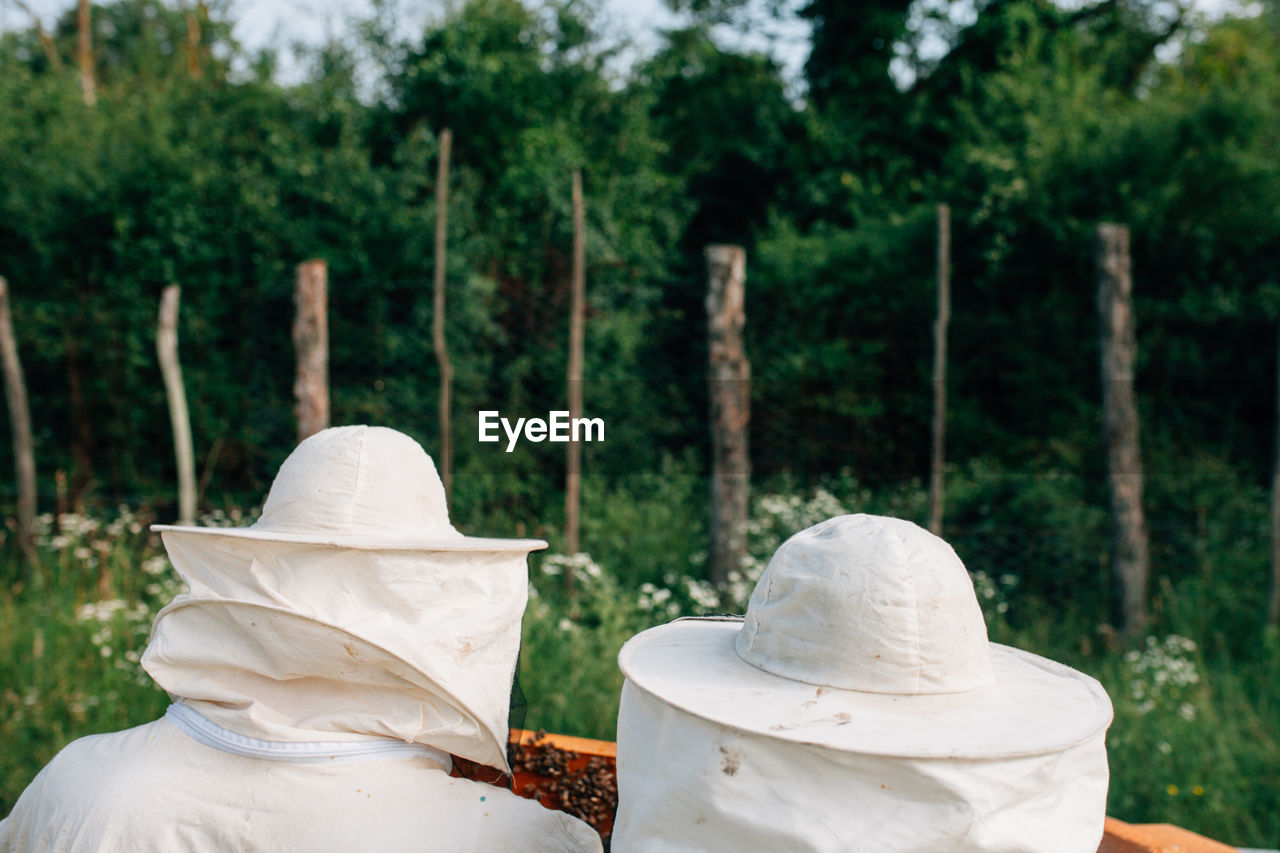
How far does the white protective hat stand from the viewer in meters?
1.67

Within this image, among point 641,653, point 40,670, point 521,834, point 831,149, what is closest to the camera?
point 641,653

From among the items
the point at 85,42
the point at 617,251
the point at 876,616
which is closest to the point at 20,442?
the point at 617,251

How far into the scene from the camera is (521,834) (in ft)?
5.57

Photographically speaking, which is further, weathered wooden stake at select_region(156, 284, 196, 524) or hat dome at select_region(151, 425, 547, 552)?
weathered wooden stake at select_region(156, 284, 196, 524)

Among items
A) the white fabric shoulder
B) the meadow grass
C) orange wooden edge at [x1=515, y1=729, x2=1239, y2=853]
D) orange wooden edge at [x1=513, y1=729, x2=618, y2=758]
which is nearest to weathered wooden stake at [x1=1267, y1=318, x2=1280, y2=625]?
the meadow grass

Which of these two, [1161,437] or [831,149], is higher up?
[831,149]

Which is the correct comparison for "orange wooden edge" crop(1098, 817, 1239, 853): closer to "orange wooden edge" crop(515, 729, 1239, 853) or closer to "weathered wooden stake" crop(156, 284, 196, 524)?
"orange wooden edge" crop(515, 729, 1239, 853)

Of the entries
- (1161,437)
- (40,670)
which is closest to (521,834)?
(40,670)

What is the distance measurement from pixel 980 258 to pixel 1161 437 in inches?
81.1

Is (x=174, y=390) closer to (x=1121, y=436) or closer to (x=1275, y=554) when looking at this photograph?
(x=1121, y=436)

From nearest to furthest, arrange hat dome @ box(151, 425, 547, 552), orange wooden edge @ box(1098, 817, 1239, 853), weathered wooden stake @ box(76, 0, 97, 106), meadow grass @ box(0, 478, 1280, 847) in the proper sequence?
hat dome @ box(151, 425, 547, 552) < orange wooden edge @ box(1098, 817, 1239, 853) < meadow grass @ box(0, 478, 1280, 847) < weathered wooden stake @ box(76, 0, 97, 106)

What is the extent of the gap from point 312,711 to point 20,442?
16.2ft

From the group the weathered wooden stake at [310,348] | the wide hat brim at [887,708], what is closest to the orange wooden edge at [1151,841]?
the wide hat brim at [887,708]

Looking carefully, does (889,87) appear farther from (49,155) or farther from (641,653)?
(641,653)
